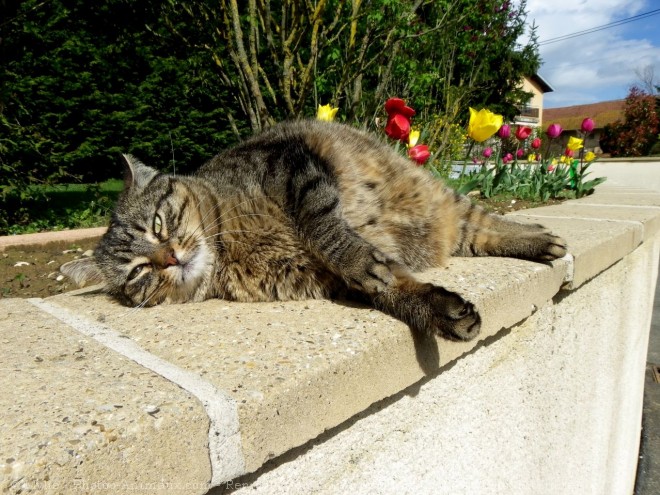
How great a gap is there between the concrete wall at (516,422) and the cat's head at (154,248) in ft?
2.50

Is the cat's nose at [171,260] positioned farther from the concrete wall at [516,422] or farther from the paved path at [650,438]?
the paved path at [650,438]

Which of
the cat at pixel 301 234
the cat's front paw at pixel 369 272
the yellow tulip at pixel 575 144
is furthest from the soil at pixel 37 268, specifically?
the yellow tulip at pixel 575 144

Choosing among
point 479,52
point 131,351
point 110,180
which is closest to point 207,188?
point 131,351

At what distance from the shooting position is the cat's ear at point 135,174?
1870mm

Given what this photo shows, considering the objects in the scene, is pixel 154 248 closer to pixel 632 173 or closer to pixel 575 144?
pixel 575 144

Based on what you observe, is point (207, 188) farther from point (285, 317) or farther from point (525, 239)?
point (525, 239)

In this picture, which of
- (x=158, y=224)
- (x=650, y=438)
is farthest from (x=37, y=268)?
(x=650, y=438)

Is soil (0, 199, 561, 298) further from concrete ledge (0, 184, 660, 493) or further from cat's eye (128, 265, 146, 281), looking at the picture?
concrete ledge (0, 184, 660, 493)

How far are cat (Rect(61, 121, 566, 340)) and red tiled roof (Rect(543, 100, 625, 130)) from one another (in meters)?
30.7

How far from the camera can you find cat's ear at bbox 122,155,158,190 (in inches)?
73.6

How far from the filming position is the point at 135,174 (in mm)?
1871

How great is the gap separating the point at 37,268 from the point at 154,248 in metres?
1.64

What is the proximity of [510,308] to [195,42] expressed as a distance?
331 cm

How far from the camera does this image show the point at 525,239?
71.6 inches
